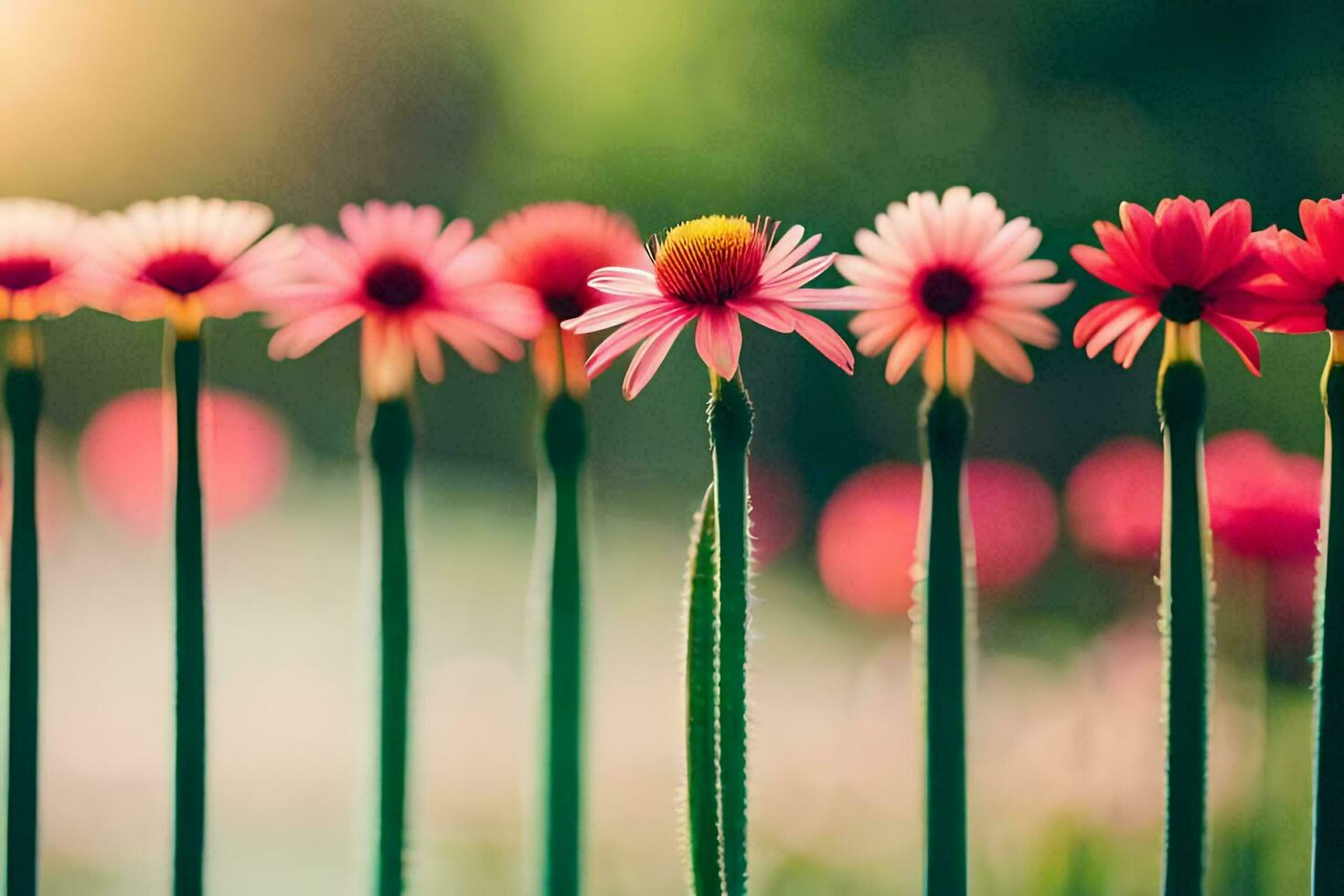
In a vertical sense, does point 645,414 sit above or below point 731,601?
above

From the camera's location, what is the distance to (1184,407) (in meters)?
0.23

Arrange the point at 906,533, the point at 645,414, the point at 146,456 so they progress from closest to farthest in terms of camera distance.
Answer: the point at 906,533 < the point at 146,456 < the point at 645,414

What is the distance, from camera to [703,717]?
242 millimetres

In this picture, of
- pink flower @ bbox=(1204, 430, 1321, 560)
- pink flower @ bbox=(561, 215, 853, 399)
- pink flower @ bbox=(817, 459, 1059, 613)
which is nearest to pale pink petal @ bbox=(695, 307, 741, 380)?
pink flower @ bbox=(561, 215, 853, 399)

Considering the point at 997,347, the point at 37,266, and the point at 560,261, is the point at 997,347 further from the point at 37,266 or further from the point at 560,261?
the point at 37,266

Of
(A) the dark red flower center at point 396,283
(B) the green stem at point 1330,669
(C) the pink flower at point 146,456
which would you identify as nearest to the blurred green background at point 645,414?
(C) the pink flower at point 146,456

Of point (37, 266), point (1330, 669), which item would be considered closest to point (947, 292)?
point (1330, 669)

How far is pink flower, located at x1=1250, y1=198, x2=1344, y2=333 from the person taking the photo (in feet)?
0.80

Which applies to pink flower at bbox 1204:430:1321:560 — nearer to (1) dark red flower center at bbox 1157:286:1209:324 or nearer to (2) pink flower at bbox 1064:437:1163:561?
(2) pink flower at bbox 1064:437:1163:561

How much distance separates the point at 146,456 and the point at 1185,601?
706mm

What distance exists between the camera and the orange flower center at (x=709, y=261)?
0.79 ft

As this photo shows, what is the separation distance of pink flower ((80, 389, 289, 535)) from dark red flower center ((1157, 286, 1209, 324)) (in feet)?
2.14

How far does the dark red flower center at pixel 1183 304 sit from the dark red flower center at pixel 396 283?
0.52 ft

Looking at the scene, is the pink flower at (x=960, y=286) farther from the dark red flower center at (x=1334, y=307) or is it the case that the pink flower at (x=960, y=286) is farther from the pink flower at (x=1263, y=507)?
the pink flower at (x=1263, y=507)
